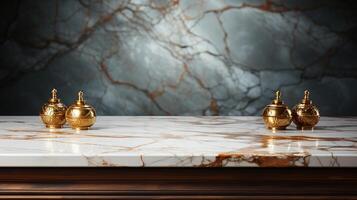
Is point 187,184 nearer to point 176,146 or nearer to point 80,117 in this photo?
point 176,146

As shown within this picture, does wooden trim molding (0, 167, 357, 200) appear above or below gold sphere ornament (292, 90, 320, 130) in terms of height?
below

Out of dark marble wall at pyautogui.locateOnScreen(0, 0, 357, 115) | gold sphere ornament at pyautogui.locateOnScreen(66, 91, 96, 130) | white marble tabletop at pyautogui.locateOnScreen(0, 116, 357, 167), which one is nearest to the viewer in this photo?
white marble tabletop at pyautogui.locateOnScreen(0, 116, 357, 167)

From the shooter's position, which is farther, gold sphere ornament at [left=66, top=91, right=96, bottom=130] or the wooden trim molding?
gold sphere ornament at [left=66, top=91, right=96, bottom=130]

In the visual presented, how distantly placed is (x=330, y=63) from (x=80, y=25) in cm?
103

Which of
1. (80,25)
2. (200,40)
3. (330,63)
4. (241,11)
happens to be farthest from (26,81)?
(330,63)

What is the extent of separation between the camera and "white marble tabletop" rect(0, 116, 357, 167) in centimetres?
126

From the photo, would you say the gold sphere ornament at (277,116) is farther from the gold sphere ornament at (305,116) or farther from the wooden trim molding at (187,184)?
the wooden trim molding at (187,184)

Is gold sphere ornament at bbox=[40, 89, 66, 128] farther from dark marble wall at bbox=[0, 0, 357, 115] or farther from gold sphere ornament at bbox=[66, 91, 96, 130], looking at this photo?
dark marble wall at bbox=[0, 0, 357, 115]

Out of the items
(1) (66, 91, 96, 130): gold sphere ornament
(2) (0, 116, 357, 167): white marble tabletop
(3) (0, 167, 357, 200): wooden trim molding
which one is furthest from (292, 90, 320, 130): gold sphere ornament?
(1) (66, 91, 96, 130): gold sphere ornament

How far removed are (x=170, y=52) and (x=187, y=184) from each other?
41.1 inches

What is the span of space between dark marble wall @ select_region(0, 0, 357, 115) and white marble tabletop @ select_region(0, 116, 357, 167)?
0.38 m

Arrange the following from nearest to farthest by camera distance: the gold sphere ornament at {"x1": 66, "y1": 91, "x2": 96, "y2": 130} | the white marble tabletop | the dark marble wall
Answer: the white marble tabletop → the gold sphere ornament at {"x1": 66, "y1": 91, "x2": 96, "y2": 130} → the dark marble wall

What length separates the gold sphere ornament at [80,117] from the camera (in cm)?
171

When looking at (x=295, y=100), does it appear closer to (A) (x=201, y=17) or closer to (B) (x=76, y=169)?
(A) (x=201, y=17)
